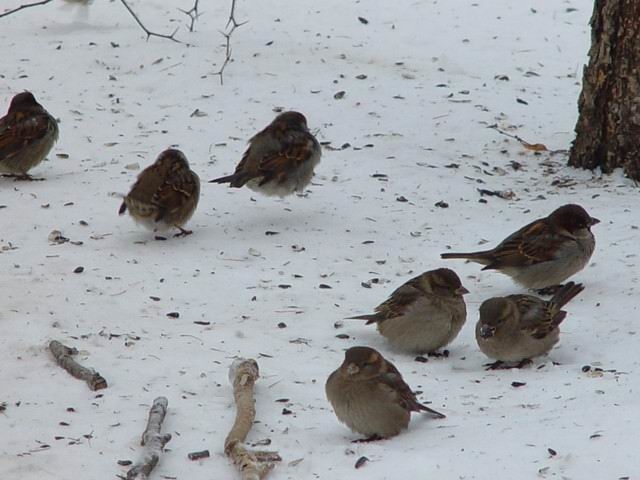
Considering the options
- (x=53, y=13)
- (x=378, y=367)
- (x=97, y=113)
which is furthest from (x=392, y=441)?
(x=53, y=13)

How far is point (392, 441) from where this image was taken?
18.5 feet

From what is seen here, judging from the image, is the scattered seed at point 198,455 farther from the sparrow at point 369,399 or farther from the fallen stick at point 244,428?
the sparrow at point 369,399

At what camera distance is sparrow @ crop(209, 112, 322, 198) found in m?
9.16

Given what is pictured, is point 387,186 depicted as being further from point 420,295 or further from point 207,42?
point 207,42

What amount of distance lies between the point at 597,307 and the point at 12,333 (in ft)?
11.2

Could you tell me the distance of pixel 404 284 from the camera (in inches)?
285

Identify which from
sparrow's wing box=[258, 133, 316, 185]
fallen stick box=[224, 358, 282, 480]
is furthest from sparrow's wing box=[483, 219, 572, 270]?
fallen stick box=[224, 358, 282, 480]

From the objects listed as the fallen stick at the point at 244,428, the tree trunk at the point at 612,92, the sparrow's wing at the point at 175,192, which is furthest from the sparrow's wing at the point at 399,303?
the tree trunk at the point at 612,92

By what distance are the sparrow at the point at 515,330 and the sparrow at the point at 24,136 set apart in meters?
4.58

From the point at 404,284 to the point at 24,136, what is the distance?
4.11 m

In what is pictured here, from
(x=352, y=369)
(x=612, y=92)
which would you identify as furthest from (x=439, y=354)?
(x=612, y=92)

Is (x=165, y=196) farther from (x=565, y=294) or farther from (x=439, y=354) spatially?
(x=565, y=294)

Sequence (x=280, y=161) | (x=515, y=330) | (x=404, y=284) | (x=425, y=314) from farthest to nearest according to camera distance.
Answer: (x=280, y=161)
(x=404, y=284)
(x=425, y=314)
(x=515, y=330)

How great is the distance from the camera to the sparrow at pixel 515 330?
6.67m
